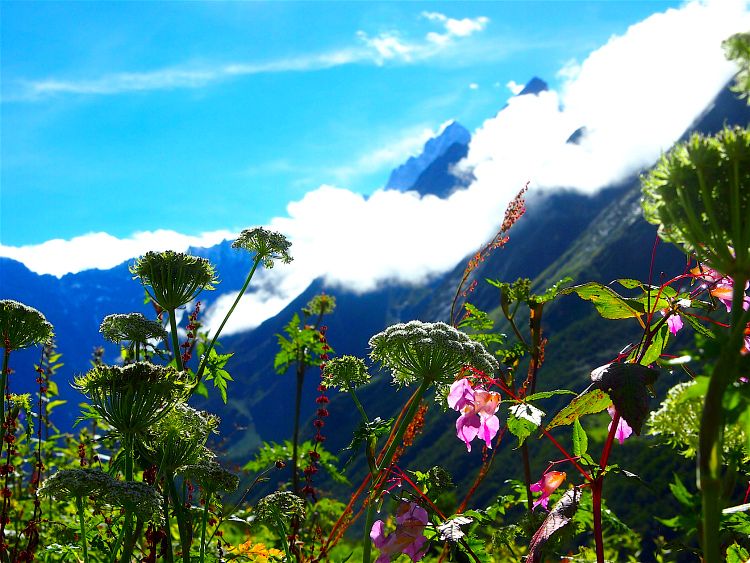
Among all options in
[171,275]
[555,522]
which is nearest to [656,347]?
[555,522]

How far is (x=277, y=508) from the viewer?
4.42m

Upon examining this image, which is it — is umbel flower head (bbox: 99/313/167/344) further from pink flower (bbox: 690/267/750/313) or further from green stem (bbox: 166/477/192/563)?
pink flower (bbox: 690/267/750/313)

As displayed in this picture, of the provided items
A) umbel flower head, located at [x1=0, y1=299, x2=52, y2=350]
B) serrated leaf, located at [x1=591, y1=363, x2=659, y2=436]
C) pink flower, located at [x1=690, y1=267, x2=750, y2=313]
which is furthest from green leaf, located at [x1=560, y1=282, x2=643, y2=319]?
umbel flower head, located at [x1=0, y1=299, x2=52, y2=350]

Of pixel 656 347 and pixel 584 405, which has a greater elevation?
pixel 656 347

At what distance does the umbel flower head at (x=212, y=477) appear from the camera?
12.7 ft

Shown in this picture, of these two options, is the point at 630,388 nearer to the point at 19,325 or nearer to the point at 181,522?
the point at 181,522

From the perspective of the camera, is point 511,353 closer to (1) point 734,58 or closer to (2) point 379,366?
(2) point 379,366

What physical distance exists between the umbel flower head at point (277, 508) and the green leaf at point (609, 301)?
262cm

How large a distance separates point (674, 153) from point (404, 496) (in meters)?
2.70

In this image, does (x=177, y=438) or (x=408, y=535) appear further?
→ (x=408, y=535)

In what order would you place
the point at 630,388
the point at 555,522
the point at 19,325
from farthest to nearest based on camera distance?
the point at 19,325 → the point at 555,522 → the point at 630,388

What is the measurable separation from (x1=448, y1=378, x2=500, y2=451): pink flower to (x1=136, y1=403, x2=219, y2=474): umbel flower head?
4.80 feet

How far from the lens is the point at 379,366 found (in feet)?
13.0

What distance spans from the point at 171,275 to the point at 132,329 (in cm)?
51
